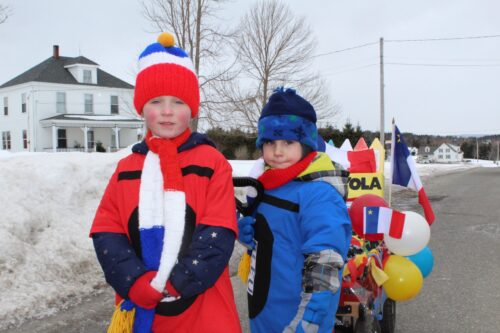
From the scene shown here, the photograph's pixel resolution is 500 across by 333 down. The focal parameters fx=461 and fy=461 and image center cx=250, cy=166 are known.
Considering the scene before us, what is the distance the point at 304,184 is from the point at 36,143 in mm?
34111

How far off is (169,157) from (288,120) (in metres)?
0.62

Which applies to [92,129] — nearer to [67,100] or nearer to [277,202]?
[67,100]

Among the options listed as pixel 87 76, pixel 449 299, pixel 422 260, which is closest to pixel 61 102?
pixel 87 76

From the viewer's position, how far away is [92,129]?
3381cm

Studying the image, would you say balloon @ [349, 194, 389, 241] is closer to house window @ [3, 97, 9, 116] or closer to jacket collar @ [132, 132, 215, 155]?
jacket collar @ [132, 132, 215, 155]

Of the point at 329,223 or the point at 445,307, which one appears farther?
the point at 445,307

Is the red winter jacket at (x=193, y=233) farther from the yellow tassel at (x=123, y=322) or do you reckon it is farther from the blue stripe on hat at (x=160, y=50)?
the blue stripe on hat at (x=160, y=50)

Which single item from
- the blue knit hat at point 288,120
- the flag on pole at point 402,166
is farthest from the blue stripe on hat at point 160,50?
the flag on pole at point 402,166

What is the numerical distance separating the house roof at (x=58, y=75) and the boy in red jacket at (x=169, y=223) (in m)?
33.6

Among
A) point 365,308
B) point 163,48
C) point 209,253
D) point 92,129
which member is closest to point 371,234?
point 365,308

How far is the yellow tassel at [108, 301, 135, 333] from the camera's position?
74.1 inches

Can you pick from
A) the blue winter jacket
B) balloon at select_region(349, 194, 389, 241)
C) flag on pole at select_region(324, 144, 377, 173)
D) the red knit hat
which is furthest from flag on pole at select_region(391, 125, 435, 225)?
the red knit hat

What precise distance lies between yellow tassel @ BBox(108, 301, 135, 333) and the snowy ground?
8.84 ft

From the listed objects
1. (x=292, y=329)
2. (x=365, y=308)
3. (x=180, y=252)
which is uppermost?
(x=180, y=252)
